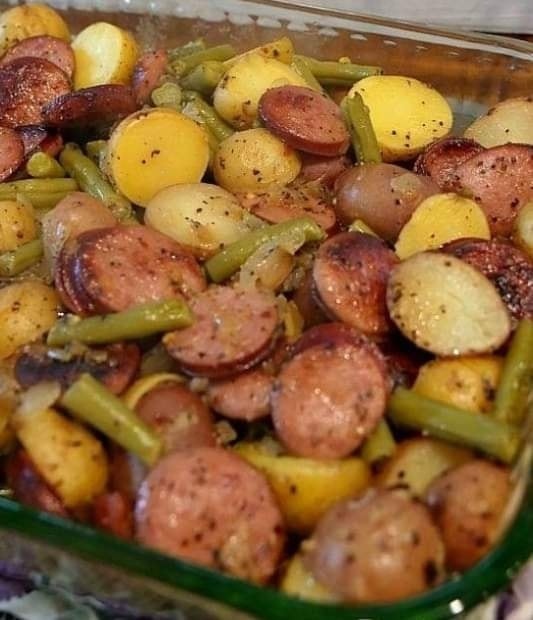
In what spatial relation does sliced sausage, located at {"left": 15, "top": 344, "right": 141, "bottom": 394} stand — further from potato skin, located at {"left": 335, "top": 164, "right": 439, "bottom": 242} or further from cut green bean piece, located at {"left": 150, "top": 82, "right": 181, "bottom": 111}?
cut green bean piece, located at {"left": 150, "top": 82, "right": 181, "bottom": 111}

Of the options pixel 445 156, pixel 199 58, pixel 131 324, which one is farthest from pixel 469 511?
pixel 199 58

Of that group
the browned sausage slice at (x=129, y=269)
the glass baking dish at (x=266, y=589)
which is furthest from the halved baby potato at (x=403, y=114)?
the browned sausage slice at (x=129, y=269)

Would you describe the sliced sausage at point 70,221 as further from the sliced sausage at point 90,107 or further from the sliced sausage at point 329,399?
the sliced sausage at point 329,399

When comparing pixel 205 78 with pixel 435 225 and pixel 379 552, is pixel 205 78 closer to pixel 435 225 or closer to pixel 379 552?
pixel 435 225

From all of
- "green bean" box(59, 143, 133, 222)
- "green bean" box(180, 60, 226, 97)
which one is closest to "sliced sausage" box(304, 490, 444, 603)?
"green bean" box(59, 143, 133, 222)

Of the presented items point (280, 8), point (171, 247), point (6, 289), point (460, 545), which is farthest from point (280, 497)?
point (280, 8)

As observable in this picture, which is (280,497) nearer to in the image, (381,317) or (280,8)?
(381,317)
